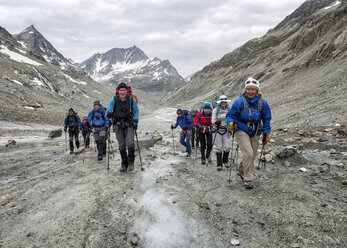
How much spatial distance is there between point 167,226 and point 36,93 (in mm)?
55985

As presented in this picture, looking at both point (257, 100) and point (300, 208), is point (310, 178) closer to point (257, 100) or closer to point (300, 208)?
point (300, 208)

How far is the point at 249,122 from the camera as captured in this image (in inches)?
234

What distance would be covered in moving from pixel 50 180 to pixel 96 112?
14.2ft

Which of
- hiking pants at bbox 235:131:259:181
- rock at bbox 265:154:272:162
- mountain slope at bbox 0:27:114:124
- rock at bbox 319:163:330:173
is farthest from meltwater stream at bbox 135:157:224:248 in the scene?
mountain slope at bbox 0:27:114:124

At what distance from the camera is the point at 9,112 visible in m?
27.4

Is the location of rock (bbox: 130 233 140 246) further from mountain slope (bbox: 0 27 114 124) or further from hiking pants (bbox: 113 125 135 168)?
mountain slope (bbox: 0 27 114 124)

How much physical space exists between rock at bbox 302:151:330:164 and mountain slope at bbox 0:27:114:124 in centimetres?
3034

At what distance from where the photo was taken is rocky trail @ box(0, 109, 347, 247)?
12.0ft

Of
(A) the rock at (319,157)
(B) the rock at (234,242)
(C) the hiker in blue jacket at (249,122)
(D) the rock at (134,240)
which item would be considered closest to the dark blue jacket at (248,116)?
(C) the hiker in blue jacket at (249,122)

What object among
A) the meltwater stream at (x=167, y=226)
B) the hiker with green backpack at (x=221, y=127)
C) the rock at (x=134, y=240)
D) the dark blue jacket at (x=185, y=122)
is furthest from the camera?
the dark blue jacket at (x=185, y=122)

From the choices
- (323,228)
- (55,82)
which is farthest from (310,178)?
(55,82)

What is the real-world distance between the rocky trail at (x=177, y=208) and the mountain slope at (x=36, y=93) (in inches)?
1027

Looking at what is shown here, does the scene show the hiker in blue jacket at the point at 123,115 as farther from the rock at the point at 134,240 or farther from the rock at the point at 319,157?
the rock at the point at 319,157

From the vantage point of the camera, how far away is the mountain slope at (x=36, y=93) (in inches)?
1252
